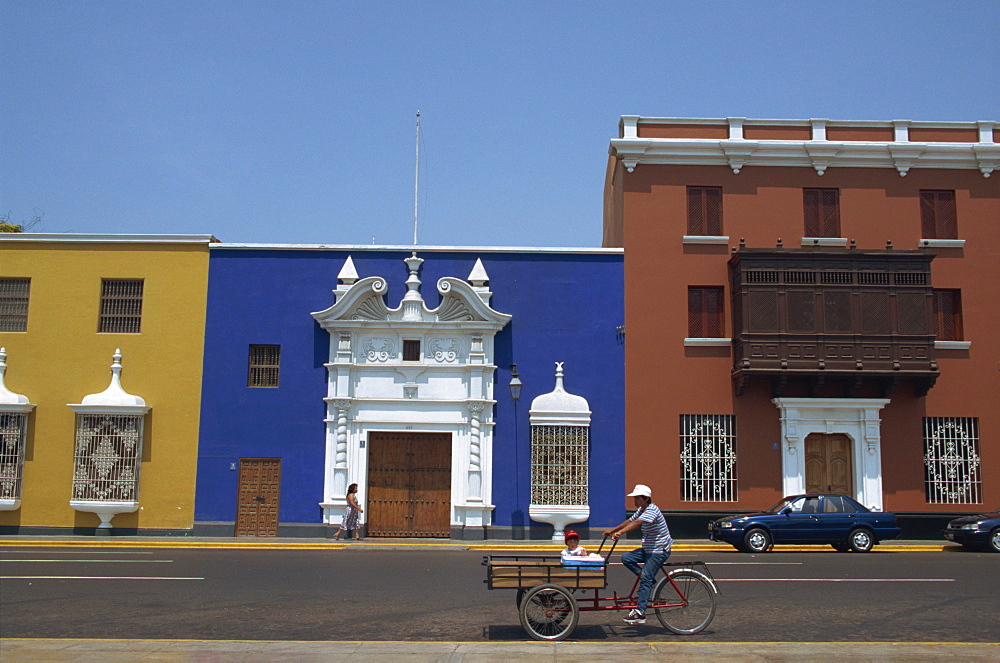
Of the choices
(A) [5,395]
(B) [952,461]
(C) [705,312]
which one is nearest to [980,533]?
(B) [952,461]

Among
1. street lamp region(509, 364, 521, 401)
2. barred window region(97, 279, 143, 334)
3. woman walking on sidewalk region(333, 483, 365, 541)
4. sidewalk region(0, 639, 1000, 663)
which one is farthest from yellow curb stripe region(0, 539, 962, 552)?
sidewalk region(0, 639, 1000, 663)

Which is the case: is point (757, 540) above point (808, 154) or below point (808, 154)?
below

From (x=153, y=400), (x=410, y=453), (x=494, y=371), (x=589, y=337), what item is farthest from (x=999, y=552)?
(x=153, y=400)

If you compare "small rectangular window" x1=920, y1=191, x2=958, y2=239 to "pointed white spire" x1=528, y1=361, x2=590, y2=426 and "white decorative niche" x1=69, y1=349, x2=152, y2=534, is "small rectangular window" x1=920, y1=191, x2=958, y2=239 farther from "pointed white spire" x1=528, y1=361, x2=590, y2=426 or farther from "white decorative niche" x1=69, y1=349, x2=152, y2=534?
"white decorative niche" x1=69, y1=349, x2=152, y2=534

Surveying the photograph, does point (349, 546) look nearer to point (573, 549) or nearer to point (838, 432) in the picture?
point (573, 549)

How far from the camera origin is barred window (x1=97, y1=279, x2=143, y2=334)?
971 inches

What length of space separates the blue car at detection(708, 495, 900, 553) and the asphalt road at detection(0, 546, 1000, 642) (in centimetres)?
198

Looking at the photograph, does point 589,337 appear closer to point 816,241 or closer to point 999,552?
point 816,241

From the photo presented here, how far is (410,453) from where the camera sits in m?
24.0

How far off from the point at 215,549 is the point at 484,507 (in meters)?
6.49

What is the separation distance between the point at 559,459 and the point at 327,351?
262 inches

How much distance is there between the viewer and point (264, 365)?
80.4 feet

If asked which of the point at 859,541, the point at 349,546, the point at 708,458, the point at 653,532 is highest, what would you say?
the point at 708,458

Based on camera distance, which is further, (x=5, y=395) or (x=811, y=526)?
(x=5, y=395)
